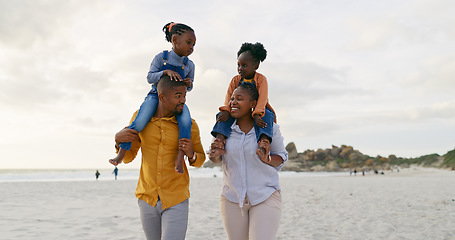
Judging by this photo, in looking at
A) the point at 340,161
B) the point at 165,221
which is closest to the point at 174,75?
the point at 165,221

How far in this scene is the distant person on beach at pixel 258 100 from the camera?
3316 mm

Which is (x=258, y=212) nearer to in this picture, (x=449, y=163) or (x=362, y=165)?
(x=362, y=165)

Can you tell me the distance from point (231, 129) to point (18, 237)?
277 inches

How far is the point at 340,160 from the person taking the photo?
7812 centimetres

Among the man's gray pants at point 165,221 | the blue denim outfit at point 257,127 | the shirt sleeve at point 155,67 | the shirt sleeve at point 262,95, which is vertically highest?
the shirt sleeve at point 155,67

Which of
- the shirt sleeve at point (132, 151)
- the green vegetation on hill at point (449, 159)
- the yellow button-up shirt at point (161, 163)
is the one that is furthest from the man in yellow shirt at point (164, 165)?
the green vegetation on hill at point (449, 159)

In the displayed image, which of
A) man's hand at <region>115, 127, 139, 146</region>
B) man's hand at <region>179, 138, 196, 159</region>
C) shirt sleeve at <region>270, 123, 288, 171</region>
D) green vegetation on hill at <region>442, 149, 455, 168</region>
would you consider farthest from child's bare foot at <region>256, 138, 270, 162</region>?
green vegetation on hill at <region>442, 149, 455, 168</region>

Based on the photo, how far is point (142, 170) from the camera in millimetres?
3486

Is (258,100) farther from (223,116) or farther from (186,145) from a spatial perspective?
(186,145)

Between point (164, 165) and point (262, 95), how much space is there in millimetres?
1156

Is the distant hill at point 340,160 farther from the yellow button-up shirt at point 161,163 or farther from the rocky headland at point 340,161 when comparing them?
the yellow button-up shirt at point 161,163

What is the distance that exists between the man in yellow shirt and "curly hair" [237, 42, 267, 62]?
836 mm

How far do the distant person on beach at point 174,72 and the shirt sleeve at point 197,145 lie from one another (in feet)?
0.51

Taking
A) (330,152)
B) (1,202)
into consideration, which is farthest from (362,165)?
(1,202)
